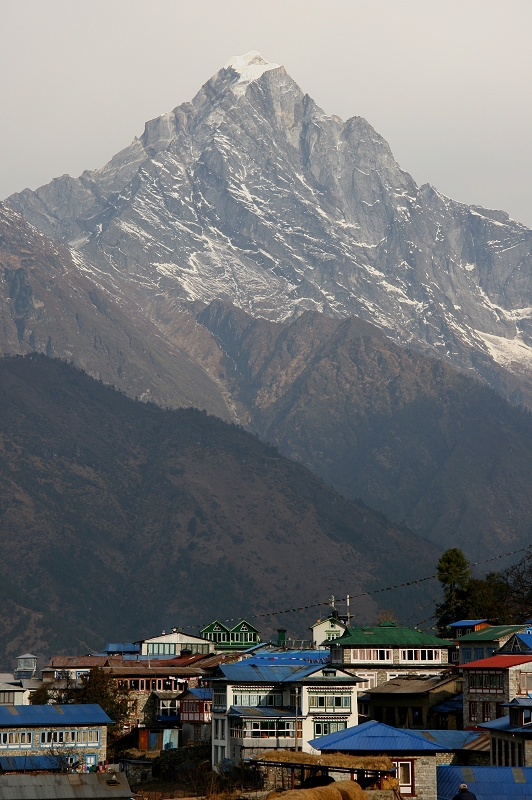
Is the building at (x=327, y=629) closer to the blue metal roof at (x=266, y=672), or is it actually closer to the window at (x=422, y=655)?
the window at (x=422, y=655)

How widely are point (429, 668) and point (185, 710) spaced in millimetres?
21852

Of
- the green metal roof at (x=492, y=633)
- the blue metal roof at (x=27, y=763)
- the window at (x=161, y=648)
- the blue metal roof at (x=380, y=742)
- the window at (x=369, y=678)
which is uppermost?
the window at (x=161, y=648)

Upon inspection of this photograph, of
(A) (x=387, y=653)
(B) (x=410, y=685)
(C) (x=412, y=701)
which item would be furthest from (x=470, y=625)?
(C) (x=412, y=701)

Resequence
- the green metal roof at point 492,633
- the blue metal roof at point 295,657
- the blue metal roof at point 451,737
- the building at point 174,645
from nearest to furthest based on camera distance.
Result: 1. the blue metal roof at point 451,737
2. the green metal roof at point 492,633
3. the blue metal roof at point 295,657
4. the building at point 174,645

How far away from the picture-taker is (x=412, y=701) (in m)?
109

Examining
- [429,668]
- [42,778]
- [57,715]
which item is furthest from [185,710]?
[42,778]

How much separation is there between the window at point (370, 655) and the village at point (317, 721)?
0.11m

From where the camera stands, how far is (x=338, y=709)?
350 ft

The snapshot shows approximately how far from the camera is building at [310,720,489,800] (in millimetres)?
87438

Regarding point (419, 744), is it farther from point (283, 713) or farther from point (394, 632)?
point (394, 632)

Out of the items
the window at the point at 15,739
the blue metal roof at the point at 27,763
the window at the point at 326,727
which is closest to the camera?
the window at the point at 326,727

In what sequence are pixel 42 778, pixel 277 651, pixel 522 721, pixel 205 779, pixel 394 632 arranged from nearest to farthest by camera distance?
pixel 522 721
pixel 42 778
pixel 205 779
pixel 394 632
pixel 277 651

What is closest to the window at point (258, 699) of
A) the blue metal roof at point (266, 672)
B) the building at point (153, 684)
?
the blue metal roof at point (266, 672)

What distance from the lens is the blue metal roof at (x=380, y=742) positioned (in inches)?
3460
